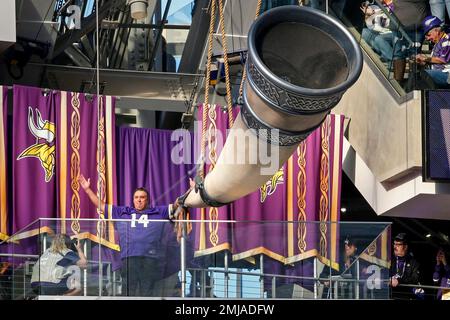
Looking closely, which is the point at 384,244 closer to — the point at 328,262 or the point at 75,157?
the point at 328,262

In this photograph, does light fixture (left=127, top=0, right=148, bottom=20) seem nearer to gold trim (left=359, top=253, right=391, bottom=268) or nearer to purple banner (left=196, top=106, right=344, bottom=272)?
purple banner (left=196, top=106, right=344, bottom=272)

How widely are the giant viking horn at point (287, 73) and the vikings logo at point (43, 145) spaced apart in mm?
6100

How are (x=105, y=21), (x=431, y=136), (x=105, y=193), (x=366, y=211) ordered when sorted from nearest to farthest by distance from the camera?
(x=431, y=136) → (x=105, y=193) → (x=105, y=21) → (x=366, y=211)

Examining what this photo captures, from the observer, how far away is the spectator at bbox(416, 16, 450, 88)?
12552 millimetres

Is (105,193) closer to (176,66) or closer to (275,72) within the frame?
(176,66)

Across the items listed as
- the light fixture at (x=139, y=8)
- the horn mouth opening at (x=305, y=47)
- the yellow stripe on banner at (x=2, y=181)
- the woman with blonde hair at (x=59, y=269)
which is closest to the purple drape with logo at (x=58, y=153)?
the yellow stripe on banner at (x=2, y=181)

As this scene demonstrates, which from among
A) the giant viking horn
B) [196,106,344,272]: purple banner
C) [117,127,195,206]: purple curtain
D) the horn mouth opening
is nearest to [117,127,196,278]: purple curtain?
[117,127,195,206]: purple curtain

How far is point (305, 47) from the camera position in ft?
24.2

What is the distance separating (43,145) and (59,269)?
426cm

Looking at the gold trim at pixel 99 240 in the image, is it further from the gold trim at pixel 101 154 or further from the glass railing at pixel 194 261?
the gold trim at pixel 101 154

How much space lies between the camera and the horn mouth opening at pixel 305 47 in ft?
24.0
